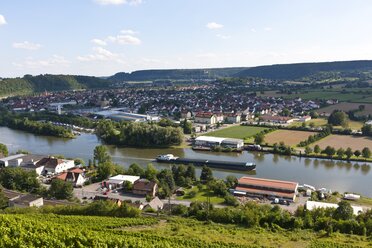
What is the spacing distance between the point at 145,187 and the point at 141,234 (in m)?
3.75

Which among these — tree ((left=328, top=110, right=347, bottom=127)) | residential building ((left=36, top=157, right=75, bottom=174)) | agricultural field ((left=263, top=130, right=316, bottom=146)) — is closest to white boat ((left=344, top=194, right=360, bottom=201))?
agricultural field ((left=263, top=130, right=316, bottom=146))

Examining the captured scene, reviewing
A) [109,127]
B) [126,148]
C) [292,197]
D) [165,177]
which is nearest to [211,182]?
[165,177]

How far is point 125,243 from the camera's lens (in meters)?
6.97

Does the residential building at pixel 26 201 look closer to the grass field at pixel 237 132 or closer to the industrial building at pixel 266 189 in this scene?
the industrial building at pixel 266 189

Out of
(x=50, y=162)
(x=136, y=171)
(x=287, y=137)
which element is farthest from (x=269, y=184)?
(x=287, y=137)

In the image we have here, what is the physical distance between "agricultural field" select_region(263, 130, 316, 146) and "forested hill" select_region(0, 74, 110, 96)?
40.3 metres

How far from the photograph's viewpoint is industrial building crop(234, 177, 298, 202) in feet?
38.5

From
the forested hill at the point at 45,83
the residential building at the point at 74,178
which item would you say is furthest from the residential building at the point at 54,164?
the forested hill at the point at 45,83

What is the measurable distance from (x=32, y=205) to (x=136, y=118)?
714 inches

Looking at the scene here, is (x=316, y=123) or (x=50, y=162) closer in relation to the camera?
(x=50, y=162)

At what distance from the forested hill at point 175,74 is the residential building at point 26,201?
270ft

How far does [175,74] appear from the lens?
9694 cm

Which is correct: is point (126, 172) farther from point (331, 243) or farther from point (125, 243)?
point (331, 243)

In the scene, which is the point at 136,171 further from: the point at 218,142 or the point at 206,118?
the point at 206,118
